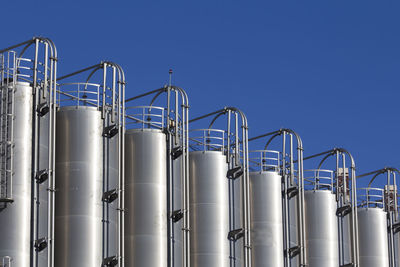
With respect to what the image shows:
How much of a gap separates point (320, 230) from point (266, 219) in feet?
19.8

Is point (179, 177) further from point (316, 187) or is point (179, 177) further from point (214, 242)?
point (316, 187)

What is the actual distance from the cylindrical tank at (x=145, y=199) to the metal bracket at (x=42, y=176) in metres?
5.32

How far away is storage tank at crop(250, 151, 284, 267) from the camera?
189ft

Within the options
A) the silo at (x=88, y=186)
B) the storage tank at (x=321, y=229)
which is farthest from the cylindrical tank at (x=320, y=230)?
the silo at (x=88, y=186)

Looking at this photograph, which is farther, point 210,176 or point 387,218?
point 387,218

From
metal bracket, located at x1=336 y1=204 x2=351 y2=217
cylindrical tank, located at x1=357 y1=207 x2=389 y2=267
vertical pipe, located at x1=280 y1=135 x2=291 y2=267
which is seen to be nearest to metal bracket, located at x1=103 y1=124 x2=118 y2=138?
vertical pipe, located at x1=280 y1=135 x2=291 y2=267

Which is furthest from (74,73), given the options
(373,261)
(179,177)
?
(373,261)

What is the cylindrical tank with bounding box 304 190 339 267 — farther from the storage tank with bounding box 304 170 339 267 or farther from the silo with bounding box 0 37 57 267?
the silo with bounding box 0 37 57 267

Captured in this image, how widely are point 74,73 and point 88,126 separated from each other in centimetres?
352

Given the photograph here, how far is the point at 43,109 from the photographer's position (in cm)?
4716

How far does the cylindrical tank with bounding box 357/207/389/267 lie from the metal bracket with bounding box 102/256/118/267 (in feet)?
75.9

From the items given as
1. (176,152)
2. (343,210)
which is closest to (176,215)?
(176,152)

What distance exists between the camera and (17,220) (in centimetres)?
4503

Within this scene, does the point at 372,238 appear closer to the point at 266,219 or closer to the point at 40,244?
the point at 266,219
